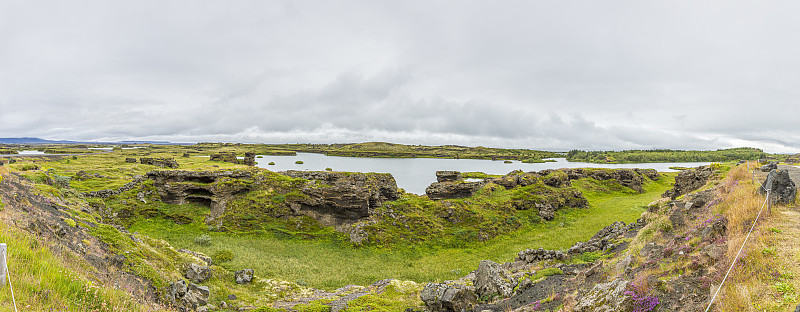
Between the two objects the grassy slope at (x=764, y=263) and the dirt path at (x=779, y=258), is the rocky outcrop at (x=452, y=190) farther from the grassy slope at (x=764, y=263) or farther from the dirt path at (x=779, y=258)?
the dirt path at (x=779, y=258)

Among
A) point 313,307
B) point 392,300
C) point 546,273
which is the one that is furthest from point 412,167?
point 313,307

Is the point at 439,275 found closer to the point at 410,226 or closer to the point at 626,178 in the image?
the point at 410,226

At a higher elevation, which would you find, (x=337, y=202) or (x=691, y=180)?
(x=691, y=180)

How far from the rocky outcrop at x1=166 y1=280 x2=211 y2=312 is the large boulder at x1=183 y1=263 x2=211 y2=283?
2.40 metres

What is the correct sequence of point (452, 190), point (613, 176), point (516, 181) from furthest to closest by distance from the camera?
Answer: point (613, 176), point (516, 181), point (452, 190)

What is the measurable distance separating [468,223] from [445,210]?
10.2 ft

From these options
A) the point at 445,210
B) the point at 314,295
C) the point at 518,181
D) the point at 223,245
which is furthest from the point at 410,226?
the point at 518,181

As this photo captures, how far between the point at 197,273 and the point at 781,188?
92.3 ft

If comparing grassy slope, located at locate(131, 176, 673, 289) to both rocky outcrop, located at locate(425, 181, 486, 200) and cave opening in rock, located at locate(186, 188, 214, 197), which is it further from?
rocky outcrop, located at locate(425, 181, 486, 200)

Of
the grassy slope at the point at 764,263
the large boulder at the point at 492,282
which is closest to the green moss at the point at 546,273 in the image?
the large boulder at the point at 492,282

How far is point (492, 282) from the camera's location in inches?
535

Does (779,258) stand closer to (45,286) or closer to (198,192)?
(45,286)

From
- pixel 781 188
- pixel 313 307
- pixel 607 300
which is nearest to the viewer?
pixel 607 300

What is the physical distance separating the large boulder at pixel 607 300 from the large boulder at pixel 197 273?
18.1m
